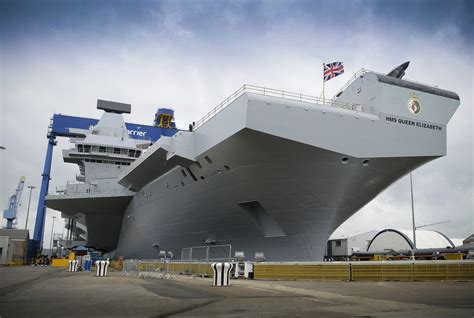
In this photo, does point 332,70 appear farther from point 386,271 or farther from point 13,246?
point 13,246

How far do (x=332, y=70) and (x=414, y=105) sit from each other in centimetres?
369

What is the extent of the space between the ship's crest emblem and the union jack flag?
3084mm

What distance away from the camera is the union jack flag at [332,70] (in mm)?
17219

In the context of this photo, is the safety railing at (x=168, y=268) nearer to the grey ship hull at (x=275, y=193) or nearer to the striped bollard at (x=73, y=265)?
the grey ship hull at (x=275, y=193)

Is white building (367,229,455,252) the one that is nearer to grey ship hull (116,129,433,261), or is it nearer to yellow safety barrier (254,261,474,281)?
grey ship hull (116,129,433,261)

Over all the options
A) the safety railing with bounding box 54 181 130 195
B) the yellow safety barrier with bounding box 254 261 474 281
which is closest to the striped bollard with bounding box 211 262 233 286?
the yellow safety barrier with bounding box 254 261 474 281

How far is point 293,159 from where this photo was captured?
14711mm

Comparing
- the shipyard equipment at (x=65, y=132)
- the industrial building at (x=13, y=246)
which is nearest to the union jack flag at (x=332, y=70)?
the shipyard equipment at (x=65, y=132)

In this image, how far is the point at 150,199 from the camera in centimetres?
2394

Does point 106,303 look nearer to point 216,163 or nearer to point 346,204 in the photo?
point 216,163

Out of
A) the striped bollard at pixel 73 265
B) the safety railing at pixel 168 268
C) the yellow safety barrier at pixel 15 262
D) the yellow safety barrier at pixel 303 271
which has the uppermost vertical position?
the yellow safety barrier at pixel 303 271

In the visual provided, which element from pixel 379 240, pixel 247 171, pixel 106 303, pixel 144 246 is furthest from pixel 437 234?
pixel 106 303

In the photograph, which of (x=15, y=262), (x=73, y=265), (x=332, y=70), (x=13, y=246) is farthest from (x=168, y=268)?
(x=13, y=246)

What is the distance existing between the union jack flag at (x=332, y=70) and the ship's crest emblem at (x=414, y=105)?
10.1ft
